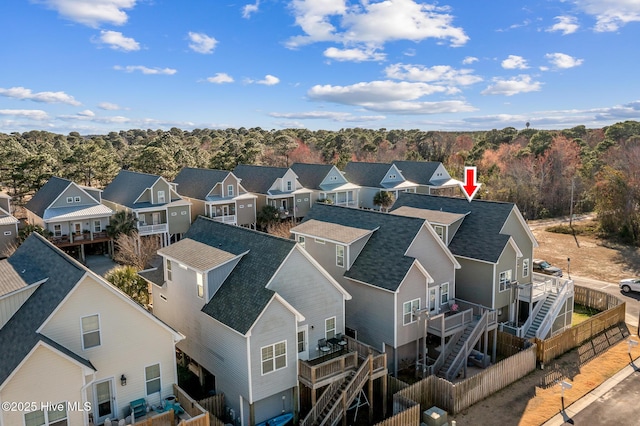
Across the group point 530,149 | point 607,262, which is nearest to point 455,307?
point 607,262

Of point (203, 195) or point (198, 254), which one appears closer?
point (198, 254)

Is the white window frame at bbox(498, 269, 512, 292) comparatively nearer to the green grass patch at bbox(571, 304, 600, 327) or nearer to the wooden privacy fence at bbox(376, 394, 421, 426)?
the green grass patch at bbox(571, 304, 600, 327)

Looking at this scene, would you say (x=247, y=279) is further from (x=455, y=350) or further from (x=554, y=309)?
(x=554, y=309)

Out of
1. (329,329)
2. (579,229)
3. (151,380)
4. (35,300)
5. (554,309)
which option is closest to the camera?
(35,300)

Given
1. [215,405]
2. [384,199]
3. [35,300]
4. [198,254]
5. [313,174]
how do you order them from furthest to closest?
[313,174], [384,199], [198,254], [215,405], [35,300]

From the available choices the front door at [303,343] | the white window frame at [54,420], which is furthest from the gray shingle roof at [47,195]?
the front door at [303,343]

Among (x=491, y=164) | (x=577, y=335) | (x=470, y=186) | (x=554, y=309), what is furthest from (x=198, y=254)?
(x=491, y=164)

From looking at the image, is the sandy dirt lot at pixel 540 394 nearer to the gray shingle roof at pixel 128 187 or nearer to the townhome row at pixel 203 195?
the townhome row at pixel 203 195

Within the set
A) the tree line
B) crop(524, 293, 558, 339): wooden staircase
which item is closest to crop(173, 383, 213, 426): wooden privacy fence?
crop(524, 293, 558, 339): wooden staircase
